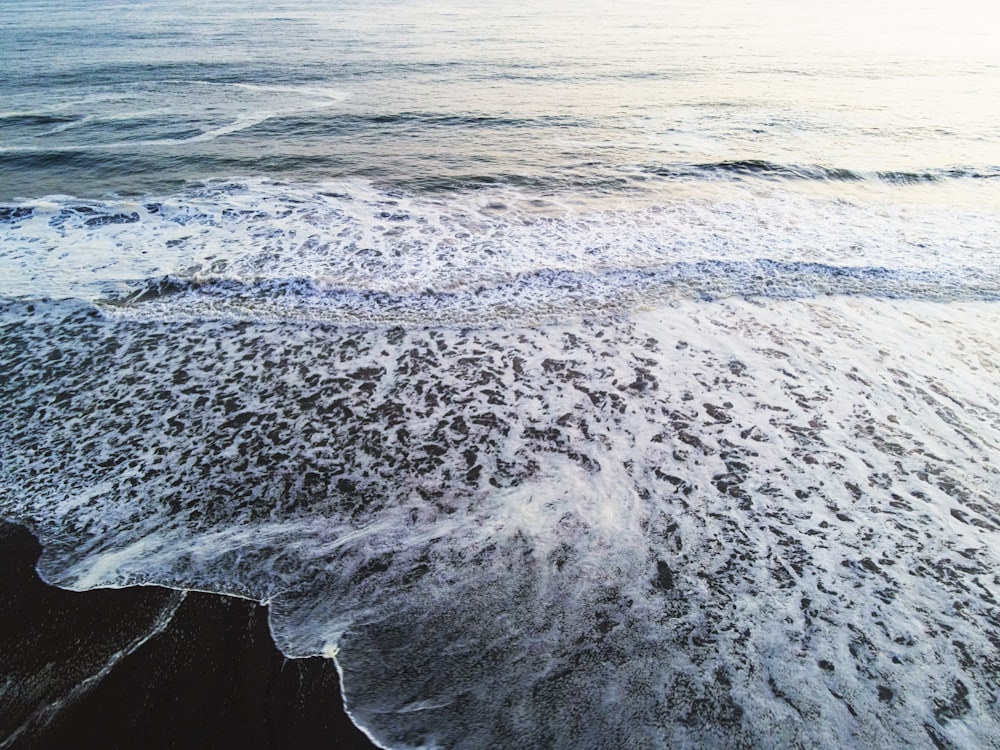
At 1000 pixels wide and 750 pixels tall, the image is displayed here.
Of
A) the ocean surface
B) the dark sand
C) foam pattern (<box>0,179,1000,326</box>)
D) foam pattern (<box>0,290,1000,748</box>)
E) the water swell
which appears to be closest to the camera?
the dark sand

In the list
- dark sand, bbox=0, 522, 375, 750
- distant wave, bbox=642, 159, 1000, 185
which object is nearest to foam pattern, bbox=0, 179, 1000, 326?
distant wave, bbox=642, 159, 1000, 185

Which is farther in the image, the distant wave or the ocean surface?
the distant wave

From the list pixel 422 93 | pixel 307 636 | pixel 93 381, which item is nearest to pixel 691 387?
pixel 307 636

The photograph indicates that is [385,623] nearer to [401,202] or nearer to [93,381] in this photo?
[93,381]

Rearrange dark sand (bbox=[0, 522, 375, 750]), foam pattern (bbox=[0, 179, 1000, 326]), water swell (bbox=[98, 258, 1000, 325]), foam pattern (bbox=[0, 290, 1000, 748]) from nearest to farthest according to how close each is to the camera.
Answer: dark sand (bbox=[0, 522, 375, 750]), foam pattern (bbox=[0, 290, 1000, 748]), water swell (bbox=[98, 258, 1000, 325]), foam pattern (bbox=[0, 179, 1000, 326])

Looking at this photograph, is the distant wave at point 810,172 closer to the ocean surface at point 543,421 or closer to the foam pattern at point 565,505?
the ocean surface at point 543,421

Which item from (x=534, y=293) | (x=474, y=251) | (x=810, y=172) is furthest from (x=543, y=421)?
(x=810, y=172)

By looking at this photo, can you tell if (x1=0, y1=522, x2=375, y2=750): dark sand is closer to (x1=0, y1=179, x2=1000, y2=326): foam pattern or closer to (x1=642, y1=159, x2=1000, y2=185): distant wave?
(x1=0, y1=179, x2=1000, y2=326): foam pattern

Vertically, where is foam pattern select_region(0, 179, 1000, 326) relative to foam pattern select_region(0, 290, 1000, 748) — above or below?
above
